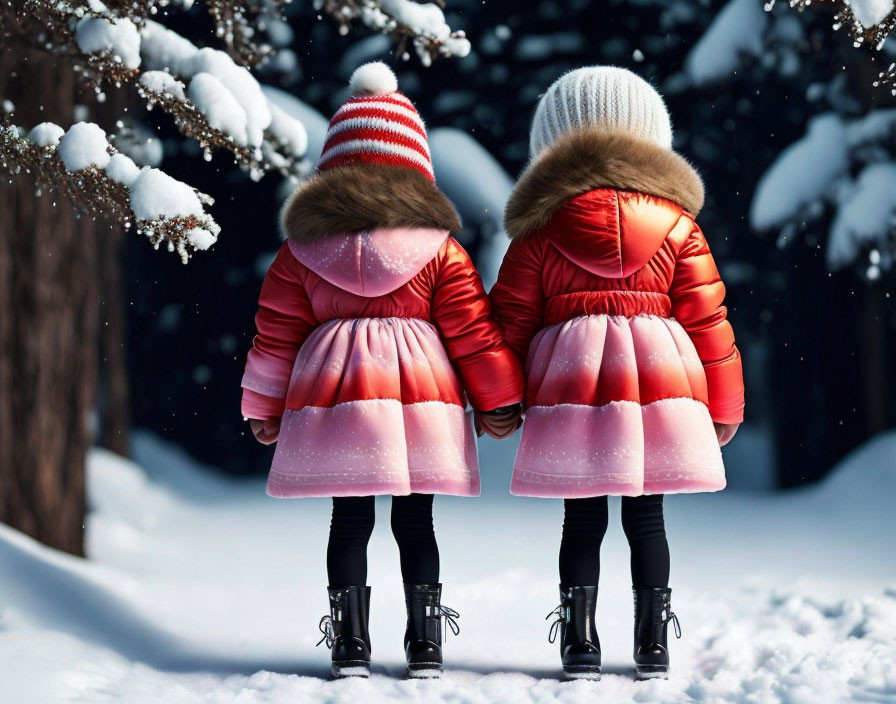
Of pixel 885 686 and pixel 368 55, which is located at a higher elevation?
pixel 368 55

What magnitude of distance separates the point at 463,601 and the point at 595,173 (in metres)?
2.25

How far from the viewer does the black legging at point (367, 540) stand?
10.7 feet

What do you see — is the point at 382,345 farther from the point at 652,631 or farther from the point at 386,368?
the point at 652,631

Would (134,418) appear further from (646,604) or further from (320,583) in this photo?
(646,604)

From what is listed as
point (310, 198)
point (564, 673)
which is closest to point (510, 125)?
point (310, 198)

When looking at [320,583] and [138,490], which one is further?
[138,490]

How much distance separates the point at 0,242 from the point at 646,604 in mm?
3331

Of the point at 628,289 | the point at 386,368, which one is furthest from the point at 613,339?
the point at 386,368

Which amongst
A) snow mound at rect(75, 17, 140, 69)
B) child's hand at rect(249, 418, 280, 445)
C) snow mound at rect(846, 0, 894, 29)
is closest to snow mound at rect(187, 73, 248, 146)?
snow mound at rect(75, 17, 140, 69)

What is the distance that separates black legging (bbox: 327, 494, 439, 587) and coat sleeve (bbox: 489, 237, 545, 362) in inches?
22.7

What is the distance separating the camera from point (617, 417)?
3193mm

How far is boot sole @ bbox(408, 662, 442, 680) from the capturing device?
127 inches

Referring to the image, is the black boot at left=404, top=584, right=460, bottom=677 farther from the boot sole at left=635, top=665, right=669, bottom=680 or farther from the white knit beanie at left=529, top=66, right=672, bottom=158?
the white knit beanie at left=529, top=66, right=672, bottom=158

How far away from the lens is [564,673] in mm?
3305
